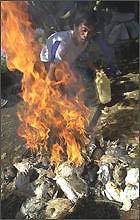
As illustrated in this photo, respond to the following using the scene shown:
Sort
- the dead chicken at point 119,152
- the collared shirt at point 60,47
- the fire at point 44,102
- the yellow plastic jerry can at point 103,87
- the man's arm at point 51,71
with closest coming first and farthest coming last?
the dead chicken at point 119,152
the fire at point 44,102
the collared shirt at point 60,47
the man's arm at point 51,71
the yellow plastic jerry can at point 103,87

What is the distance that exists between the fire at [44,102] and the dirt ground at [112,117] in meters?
0.26

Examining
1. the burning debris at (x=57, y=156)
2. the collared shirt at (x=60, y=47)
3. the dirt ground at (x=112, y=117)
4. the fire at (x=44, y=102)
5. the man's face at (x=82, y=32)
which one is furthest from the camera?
the collared shirt at (x=60, y=47)

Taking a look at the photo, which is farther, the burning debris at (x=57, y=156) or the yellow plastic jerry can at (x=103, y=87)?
the yellow plastic jerry can at (x=103, y=87)

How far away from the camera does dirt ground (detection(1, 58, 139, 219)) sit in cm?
707

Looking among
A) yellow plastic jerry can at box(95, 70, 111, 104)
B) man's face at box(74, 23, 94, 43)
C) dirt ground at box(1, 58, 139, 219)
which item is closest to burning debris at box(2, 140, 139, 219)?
dirt ground at box(1, 58, 139, 219)

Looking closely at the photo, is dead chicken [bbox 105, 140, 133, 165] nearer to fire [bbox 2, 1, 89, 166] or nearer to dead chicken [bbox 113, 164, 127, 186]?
dead chicken [bbox 113, 164, 127, 186]

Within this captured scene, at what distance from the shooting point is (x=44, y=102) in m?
7.63

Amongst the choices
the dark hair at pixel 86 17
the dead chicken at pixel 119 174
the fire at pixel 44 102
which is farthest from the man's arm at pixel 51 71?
the dark hair at pixel 86 17

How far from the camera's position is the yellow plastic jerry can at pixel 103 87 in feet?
26.8

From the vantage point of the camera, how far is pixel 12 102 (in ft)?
30.9

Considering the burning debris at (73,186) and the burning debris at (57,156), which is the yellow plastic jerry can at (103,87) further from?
the burning debris at (73,186)

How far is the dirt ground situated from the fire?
0.26m

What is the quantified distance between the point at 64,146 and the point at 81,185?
43.9 inches

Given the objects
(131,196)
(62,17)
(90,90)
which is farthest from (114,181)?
(62,17)
